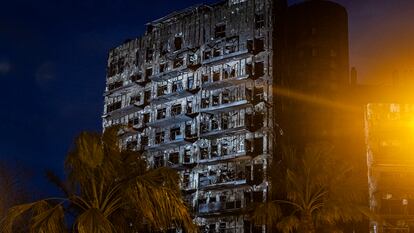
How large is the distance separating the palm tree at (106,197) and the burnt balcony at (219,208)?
143 feet

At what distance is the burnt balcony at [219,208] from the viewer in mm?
68938

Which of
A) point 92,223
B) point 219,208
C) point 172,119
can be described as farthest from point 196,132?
point 92,223

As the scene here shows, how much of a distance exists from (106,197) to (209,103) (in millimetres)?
51718

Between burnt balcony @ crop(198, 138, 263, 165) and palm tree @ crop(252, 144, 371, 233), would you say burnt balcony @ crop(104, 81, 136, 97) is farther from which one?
palm tree @ crop(252, 144, 371, 233)

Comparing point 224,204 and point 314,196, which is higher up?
point 224,204

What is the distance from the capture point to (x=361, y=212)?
146 ft

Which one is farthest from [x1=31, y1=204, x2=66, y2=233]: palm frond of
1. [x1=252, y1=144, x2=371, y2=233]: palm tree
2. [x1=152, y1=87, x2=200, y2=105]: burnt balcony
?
[x1=152, y1=87, x2=200, y2=105]: burnt balcony

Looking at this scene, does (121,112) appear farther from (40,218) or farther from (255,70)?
(40,218)

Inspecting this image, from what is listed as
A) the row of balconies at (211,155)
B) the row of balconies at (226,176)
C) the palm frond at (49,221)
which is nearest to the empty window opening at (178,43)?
the row of balconies at (211,155)

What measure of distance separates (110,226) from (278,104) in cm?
5134

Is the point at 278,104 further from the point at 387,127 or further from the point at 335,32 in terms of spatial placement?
the point at 335,32

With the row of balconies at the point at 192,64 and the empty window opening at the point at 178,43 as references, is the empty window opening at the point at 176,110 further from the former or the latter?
the empty window opening at the point at 178,43

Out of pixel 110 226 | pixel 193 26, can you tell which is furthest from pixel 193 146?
pixel 110 226

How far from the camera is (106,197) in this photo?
954 inches
